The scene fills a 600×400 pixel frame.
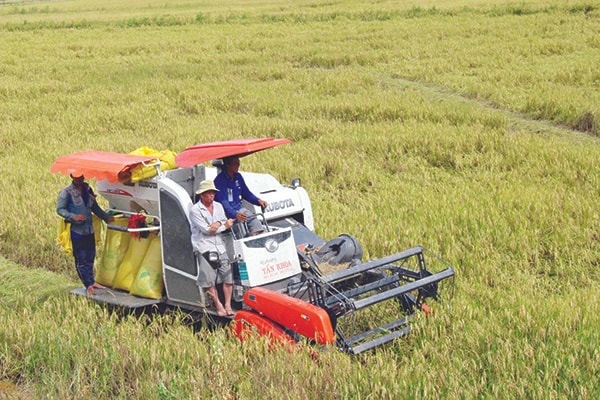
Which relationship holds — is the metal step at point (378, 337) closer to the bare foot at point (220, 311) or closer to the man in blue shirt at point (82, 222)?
the bare foot at point (220, 311)

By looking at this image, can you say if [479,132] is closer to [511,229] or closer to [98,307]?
[511,229]

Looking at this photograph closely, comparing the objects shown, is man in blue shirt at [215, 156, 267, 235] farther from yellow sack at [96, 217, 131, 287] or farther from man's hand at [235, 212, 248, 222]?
yellow sack at [96, 217, 131, 287]

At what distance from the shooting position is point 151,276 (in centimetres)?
680

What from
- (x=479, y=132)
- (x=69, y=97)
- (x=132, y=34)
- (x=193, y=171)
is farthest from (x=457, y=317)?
(x=132, y=34)

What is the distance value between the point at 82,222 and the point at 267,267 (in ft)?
7.12

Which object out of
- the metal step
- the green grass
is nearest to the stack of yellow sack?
the green grass

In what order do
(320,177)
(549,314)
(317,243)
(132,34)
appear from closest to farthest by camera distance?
(549,314) < (317,243) < (320,177) < (132,34)

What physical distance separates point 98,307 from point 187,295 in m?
0.81

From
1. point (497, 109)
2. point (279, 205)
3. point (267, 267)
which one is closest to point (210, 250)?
point (267, 267)

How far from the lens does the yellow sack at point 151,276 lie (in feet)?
22.2

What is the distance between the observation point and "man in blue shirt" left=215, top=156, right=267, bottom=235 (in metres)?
6.31

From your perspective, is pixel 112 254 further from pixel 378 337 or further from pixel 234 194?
pixel 378 337

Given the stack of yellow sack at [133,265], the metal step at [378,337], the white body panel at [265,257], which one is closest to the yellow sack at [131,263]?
the stack of yellow sack at [133,265]

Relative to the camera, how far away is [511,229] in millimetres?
8078
